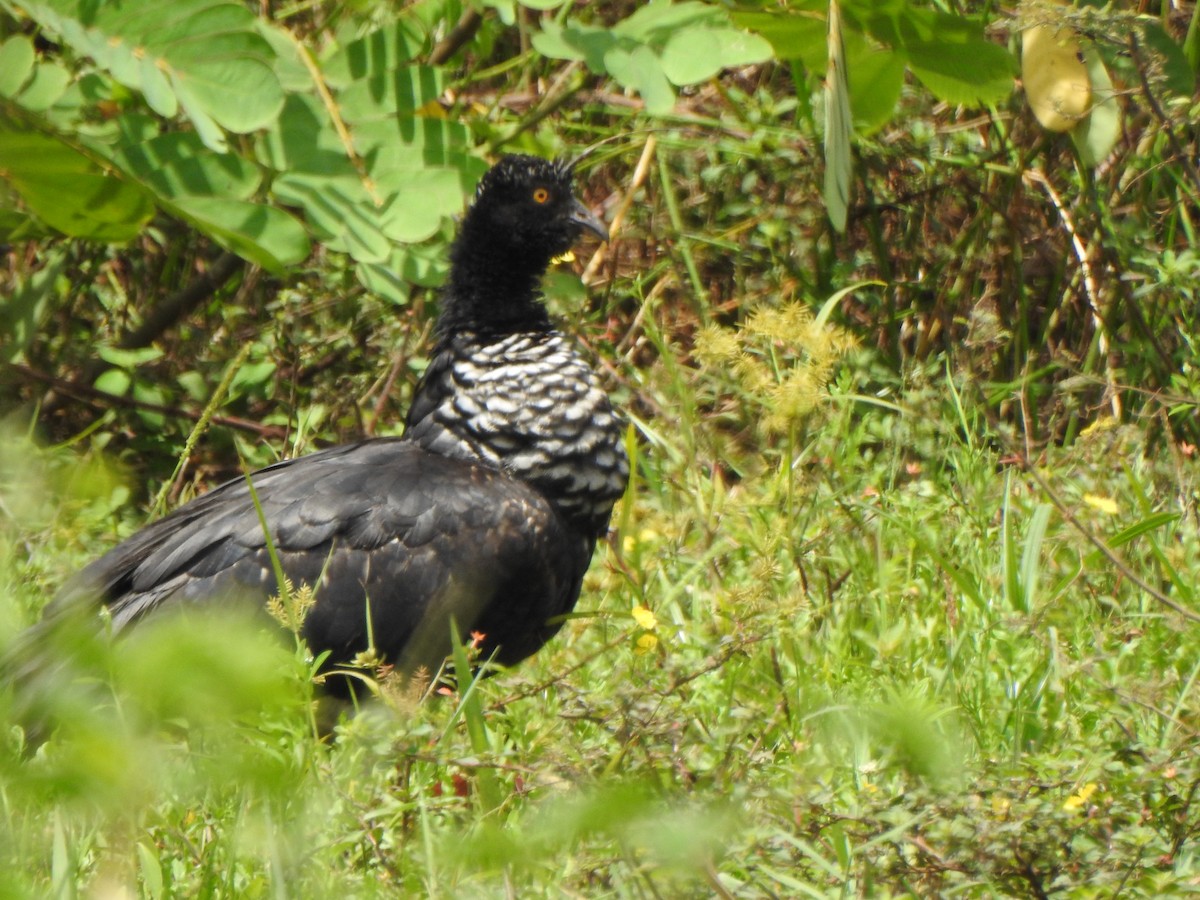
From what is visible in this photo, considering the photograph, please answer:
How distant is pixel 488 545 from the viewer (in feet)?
10.3

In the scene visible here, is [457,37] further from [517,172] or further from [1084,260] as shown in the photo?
[1084,260]

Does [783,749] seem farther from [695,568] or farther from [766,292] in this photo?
[766,292]

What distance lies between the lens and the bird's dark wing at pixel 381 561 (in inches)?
122

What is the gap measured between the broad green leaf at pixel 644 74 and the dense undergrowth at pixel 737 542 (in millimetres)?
560

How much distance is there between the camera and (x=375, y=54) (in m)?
3.89

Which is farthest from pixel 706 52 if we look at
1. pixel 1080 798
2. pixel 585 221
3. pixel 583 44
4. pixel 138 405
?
pixel 138 405

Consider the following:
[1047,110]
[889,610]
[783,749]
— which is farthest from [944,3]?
[783,749]

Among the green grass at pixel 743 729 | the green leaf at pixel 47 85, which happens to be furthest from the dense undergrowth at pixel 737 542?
the green leaf at pixel 47 85

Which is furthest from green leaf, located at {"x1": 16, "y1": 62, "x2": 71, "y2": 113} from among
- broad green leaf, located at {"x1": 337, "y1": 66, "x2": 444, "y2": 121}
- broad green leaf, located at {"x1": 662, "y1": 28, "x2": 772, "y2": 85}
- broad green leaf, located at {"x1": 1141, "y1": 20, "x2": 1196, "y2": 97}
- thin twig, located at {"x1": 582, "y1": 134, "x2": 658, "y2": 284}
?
broad green leaf, located at {"x1": 1141, "y1": 20, "x2": 1196, "y2": 97}

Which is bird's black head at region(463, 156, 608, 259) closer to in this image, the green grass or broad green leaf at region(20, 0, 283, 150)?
the green grass

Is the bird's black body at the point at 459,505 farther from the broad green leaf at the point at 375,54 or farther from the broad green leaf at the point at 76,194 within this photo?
the broad green leaf at the point at 76,194

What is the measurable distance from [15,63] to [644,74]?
1338 mm

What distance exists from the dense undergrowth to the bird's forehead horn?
13.0 inches

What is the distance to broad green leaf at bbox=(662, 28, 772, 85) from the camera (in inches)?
136
